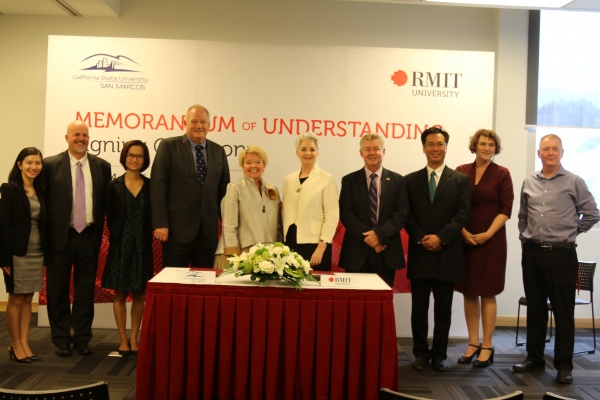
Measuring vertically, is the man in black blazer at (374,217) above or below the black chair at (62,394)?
above

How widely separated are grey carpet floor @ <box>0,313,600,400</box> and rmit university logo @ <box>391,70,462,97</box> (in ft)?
7.59

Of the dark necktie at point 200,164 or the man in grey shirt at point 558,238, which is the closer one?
the man in grey shirt at point 558,238

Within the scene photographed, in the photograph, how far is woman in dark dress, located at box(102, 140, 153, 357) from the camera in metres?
4.34

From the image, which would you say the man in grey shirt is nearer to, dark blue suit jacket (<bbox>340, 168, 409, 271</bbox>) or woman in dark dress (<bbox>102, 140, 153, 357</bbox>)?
dark blue suit jacket (<bbox>340, 168, 409, 271</bbox>)

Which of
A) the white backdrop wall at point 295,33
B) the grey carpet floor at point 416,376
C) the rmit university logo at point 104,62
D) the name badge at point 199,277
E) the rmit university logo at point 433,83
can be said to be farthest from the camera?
the white backdrop wall at point 295,33

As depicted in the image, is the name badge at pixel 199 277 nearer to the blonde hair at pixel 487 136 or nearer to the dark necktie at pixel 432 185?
the dark necktie at pixel 432 185

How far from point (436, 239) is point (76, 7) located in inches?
162

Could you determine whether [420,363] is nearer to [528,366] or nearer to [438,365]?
[438,365]

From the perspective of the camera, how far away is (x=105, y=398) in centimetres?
178

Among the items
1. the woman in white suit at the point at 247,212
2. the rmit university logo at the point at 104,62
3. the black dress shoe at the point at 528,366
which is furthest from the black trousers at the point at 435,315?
the rmit university logo at the point at 104,62

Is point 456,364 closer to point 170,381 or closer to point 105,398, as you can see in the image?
point 170,381

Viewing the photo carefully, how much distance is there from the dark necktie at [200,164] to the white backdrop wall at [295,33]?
6.73 feet

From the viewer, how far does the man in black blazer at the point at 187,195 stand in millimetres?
4297

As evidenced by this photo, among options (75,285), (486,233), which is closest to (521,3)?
(486,233)
